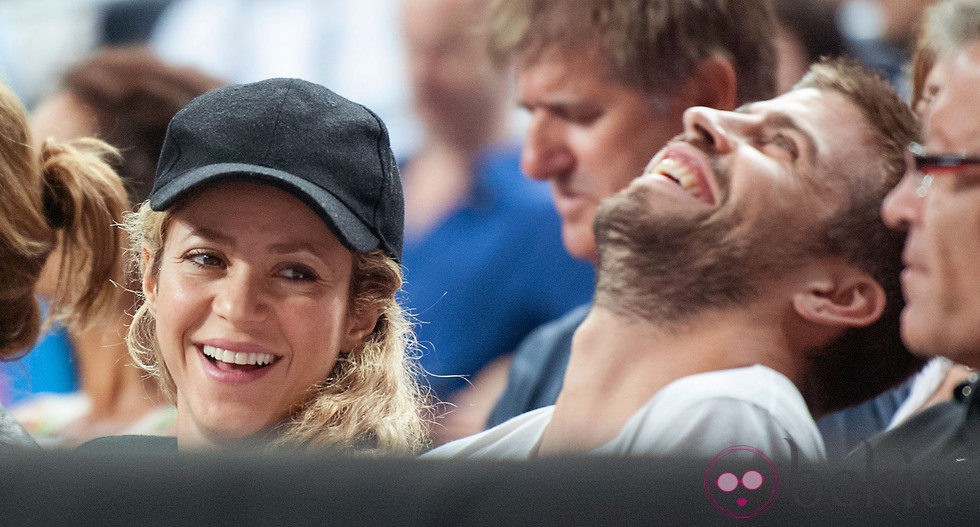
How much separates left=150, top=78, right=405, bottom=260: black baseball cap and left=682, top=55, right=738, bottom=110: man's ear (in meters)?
0.25

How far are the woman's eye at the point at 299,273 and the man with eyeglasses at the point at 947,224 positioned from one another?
0.40 metres

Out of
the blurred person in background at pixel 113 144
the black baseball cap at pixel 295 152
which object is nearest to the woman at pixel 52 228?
the blurred person in background at pixel 113 144

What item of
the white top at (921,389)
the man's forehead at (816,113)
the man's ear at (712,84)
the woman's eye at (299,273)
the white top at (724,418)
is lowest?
the white top at (921,389)

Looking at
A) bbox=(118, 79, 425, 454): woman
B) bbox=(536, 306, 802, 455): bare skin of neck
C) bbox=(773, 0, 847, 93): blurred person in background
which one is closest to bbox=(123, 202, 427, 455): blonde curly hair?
bbox=(118, 79, 425, 454): woman

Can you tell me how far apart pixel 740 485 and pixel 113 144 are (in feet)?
2.80

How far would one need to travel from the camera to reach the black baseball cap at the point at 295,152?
0.81 meters

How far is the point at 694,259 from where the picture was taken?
798mm

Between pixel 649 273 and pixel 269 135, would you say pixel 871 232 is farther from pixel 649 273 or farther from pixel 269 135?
pixel 269 135

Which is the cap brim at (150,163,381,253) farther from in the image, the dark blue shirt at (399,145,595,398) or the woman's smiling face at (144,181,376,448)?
the dark blue shirt at (399,145,595,398)

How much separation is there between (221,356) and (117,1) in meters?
1.63

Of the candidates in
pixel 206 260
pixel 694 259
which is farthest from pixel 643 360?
pixel 206 260

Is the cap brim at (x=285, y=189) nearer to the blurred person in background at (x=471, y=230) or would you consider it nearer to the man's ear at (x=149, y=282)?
the man's ear at (x=149, y=282)

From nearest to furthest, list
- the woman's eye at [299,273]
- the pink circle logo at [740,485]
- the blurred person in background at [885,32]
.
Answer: the pink circle logo at [740,485] → the woman's eye at [299,273] → the blurred person in background at [885,32]

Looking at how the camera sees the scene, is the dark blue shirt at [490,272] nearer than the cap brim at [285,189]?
No
